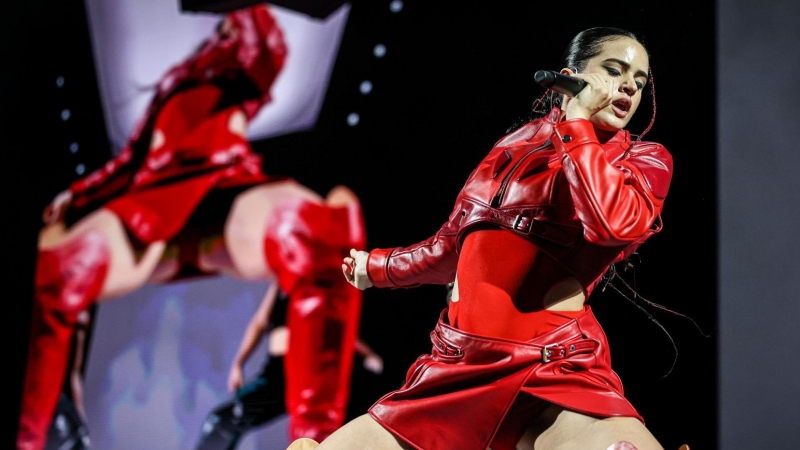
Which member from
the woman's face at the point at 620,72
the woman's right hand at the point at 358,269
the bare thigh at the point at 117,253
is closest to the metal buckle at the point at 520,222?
the woman's face at the point at 620,72

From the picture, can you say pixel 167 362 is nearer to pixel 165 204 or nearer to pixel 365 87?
pixel 165 204

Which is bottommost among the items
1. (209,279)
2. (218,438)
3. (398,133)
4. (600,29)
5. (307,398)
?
(218,438)

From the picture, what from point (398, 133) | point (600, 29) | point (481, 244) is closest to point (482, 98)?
point (398, 133)

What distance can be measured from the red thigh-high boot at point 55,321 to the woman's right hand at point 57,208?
12 cm

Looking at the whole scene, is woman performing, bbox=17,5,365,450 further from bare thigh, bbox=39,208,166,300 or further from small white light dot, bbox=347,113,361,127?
small white light dot, bbox=347,113,361,127

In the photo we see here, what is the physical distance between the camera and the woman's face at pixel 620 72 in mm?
1424

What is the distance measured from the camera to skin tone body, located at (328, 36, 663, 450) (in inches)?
48.7

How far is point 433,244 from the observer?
1553 millimetres

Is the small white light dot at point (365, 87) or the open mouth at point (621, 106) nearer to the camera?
the open mouth at point (621, 106)

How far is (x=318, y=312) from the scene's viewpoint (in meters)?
2.59

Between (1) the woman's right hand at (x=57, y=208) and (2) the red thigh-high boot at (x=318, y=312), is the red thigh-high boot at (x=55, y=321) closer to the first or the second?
(1) the woman's right hand at (x=57, y=208)

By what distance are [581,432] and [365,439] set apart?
35cm

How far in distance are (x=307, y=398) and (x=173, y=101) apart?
1.21 metres

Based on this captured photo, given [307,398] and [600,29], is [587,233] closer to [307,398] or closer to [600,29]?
[600,29]
